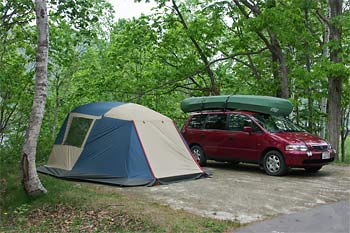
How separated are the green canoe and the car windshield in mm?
154

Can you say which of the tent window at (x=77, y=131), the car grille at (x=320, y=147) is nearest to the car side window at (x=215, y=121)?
the car grille at (x=320, y=147)

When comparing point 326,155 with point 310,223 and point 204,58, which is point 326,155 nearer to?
point 310,223

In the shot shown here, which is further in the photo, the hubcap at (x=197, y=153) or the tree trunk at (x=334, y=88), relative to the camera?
the tree trunk at (x=334, y=88)

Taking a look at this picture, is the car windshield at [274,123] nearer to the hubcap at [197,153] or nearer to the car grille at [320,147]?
the car grille at [320,147]

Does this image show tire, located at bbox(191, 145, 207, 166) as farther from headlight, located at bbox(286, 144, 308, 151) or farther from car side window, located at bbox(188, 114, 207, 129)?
headlight, located at bbox(286, 144, 308, 151)

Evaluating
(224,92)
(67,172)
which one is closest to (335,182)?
(67,172)

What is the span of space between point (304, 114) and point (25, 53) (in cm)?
1226

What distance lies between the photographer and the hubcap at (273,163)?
33.1 feet

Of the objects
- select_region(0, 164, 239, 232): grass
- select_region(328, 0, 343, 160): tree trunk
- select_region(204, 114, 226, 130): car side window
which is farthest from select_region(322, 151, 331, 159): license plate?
select_region(0, 164, 239, 232): grass

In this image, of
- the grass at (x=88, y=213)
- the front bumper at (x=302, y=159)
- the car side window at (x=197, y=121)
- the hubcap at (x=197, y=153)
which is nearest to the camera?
the grass at (x=88, y=213)

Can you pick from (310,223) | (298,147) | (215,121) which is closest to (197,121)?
(215,121)

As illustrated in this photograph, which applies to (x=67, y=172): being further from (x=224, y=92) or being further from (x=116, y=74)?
(x=224, y=92)

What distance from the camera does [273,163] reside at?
10.2m

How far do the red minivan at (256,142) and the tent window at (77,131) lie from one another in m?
3.38
